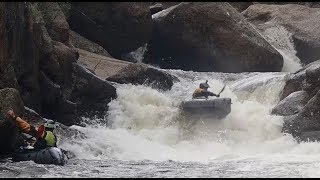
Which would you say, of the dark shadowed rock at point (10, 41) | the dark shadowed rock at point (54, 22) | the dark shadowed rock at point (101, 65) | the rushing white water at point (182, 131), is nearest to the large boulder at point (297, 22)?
the rushing white water at point (182, 131)

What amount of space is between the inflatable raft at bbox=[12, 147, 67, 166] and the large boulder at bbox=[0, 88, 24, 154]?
50cm

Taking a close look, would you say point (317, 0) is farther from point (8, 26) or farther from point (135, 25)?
point (8, 26)

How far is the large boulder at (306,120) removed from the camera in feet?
50.3

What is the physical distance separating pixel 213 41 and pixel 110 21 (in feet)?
14.8

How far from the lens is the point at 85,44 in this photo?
22.8m

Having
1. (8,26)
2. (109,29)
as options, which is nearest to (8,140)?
(8,26)

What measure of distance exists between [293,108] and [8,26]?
8429mm

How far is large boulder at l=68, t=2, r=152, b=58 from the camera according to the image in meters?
23.3

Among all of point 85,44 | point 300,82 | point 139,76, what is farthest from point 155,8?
point 300,82

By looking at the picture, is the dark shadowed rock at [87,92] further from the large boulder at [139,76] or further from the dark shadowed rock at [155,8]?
the dark shadowed rock at [155,8]

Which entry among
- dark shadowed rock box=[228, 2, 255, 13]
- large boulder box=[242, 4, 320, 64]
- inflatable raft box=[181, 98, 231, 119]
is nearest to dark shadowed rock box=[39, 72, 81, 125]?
inflatable raft box=[181, 98, 231, 119]

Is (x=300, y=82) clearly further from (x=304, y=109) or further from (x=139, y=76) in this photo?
(x=139, y=76)

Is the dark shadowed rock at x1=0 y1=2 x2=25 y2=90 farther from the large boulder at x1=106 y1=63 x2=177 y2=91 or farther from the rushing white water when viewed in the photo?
the large boulder at x1=106 y1=63 x2=177 y2=91

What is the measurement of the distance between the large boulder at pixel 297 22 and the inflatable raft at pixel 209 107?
388 inches
